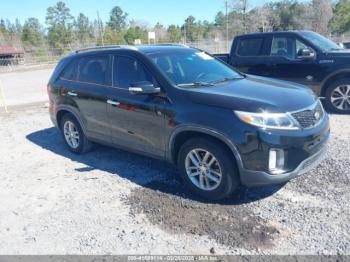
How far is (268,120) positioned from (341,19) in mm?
47643

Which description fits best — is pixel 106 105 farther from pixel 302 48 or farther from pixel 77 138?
pixel 302 48

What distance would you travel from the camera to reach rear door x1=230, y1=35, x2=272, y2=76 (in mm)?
8336

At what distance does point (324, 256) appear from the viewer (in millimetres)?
3041

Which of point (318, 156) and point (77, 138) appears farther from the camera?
point (77, 138)

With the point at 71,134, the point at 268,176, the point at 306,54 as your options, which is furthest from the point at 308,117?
the point at 306,54

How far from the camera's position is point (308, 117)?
12.8 ft

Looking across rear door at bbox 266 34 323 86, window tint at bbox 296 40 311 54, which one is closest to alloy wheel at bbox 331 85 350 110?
rear door at bbox 266 34 323 86

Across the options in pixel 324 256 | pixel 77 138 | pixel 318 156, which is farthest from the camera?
pixel 77 138

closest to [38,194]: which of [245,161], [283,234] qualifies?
[245,161]

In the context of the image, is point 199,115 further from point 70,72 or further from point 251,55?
point 251,55

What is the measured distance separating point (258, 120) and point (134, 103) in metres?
1.74

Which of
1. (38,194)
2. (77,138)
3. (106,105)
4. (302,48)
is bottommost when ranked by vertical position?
(38,194)

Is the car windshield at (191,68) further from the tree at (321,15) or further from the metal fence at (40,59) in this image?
the tree at (321,15)

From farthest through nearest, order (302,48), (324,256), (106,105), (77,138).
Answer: (302,48), (77,138), (106,105), (324,256)
